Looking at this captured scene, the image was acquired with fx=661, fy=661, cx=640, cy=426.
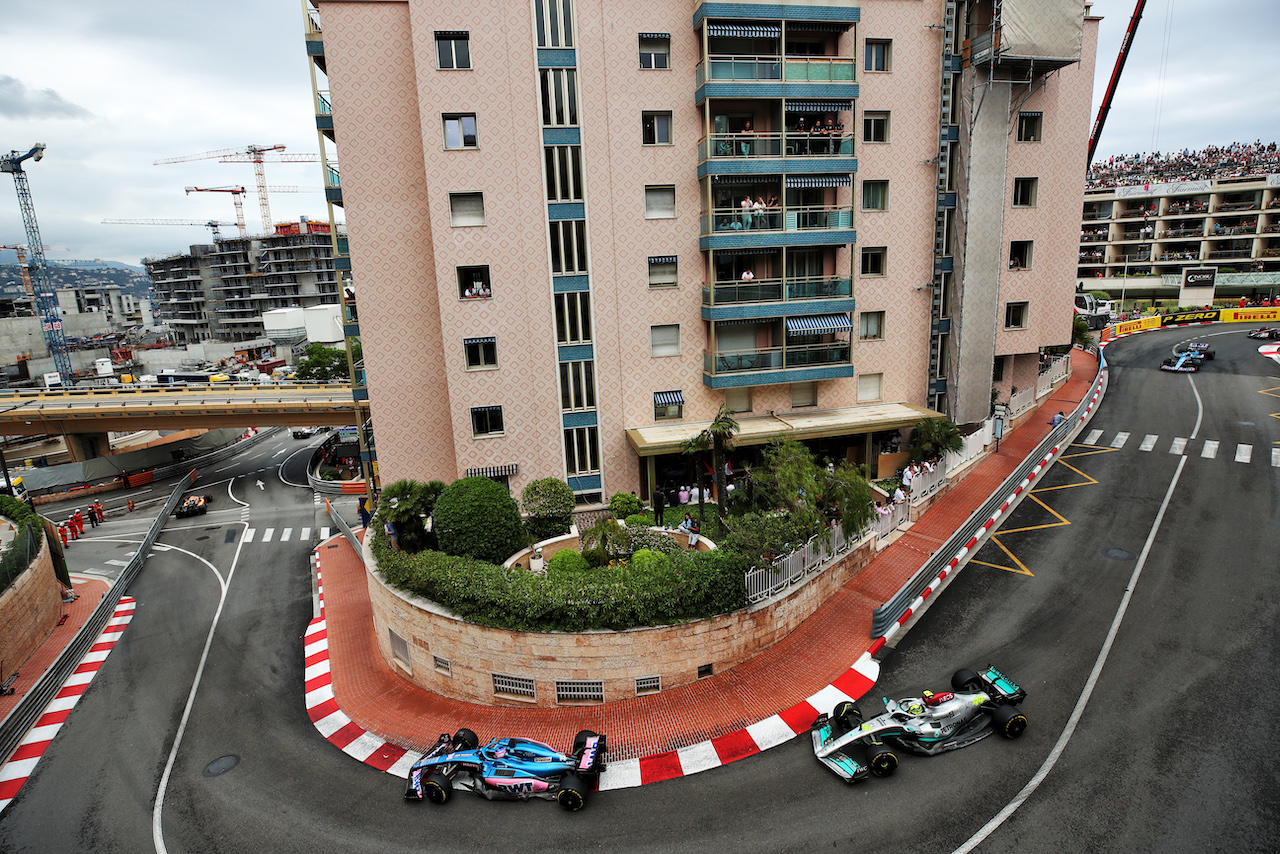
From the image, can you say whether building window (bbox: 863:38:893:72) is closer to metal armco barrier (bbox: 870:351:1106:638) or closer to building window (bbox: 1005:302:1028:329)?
building window (bbox: 1005:302:1028:329)

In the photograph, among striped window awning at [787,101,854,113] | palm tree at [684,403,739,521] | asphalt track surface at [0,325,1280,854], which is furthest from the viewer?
striped window awning at [787,101,854,113]

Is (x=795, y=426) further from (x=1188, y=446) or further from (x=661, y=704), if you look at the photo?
(x=1188, y=446)

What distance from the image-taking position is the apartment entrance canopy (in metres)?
27.6

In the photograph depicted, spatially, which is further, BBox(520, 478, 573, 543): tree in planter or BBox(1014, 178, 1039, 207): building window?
BBox(1014, 178, 1039, 207): building window

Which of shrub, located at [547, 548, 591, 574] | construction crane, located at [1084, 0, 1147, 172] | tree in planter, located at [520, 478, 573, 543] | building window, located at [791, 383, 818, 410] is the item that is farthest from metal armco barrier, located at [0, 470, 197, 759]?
construction crane, located at [1084, 0, 1147, 172]

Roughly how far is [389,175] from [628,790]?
23729 millimetres

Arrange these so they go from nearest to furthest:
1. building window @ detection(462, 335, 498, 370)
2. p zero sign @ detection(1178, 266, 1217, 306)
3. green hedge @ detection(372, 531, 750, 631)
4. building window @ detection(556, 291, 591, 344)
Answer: green hedge @ detection(372, 531, 750, 631)
building window @ detection(462, 335, 498, 370)
building window @ detection(556, 291, 591, 344)
p zero sign @ detection(1178, 266, 1217, 306)

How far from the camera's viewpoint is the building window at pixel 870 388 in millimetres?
31562

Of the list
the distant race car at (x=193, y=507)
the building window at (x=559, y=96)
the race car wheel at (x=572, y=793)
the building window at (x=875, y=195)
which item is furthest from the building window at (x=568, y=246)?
the distant race car at (x=193, y=507)

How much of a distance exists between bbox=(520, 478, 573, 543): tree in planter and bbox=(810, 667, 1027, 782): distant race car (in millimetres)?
11615

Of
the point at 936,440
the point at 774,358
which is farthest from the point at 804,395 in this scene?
the point at 936,440

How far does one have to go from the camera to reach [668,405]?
29484 mm

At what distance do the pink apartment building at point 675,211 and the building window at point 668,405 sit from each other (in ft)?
0.33

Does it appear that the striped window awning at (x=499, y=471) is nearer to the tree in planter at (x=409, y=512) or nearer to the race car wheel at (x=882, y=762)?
the tree in planter at (x=409, y=512)
